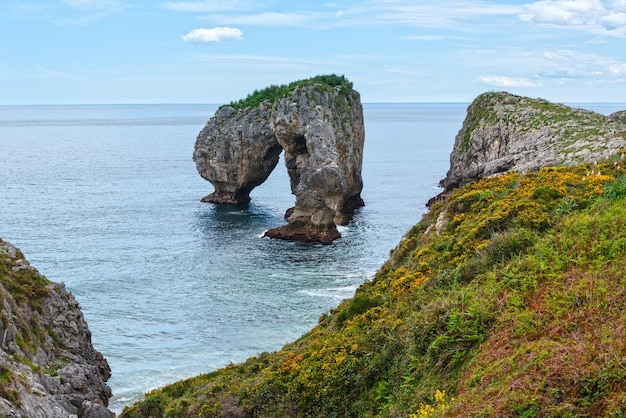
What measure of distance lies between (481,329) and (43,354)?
2170cm

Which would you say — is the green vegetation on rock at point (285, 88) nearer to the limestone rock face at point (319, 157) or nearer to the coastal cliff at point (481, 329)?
the limestone rock face at point (319, 157)

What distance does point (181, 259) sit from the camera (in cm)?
6328

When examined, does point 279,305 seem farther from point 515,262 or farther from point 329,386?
point 515,262

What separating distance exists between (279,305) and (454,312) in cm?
3329

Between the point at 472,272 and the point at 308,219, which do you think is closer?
the point at 472,272

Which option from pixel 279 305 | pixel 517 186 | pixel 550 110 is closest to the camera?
pixel 517 186

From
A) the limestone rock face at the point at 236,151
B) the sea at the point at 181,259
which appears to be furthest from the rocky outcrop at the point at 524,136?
the limestone rock face at the point at 236,151

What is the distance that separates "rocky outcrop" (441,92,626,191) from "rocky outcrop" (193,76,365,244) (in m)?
14.2

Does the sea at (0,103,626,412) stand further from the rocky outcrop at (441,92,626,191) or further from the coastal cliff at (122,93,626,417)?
the coastal cliff at (122,93,626,417)

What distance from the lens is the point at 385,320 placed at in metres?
21.5

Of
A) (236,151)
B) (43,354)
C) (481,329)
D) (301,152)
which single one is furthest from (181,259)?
(481,329)

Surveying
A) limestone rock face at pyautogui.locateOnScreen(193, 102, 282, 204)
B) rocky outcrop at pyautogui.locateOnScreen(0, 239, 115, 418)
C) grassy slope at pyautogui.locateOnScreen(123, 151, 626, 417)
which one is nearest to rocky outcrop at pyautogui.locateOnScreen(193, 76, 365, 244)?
limestone rock face at pyautogui.locateOnScreen(193, 102, 282, 204)

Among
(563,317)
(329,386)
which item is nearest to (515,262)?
(563,317)

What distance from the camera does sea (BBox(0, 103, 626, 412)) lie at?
42625 mm
